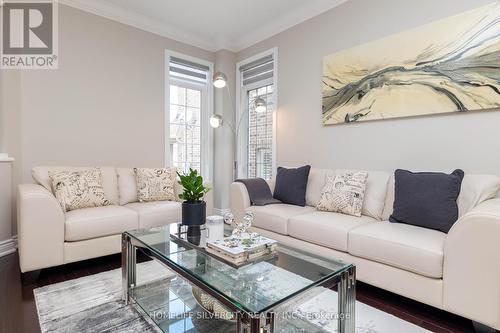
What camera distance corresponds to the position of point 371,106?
8.94 feet

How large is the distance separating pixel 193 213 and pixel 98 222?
0.96 meters

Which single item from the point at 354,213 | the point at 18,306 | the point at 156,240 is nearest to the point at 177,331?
the point at 156,240

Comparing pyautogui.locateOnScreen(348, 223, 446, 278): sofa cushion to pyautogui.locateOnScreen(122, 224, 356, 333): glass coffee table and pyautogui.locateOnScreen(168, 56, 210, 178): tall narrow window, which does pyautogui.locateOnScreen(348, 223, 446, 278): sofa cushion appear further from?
pyautogui.locateOnScreen(168, 56, 210, 178): tall narrow window

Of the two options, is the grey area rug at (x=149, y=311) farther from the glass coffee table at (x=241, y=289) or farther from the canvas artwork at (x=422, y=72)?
the canvas artwork at (x=422, y=72)

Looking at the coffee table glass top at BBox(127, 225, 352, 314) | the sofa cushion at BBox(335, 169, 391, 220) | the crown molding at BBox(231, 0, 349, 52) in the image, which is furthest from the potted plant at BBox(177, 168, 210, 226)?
the crown molding at BBox(231, 0, 349, 52)

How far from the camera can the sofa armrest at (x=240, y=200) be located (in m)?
2.90

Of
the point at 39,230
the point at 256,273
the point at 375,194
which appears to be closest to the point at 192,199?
the point at 256,273

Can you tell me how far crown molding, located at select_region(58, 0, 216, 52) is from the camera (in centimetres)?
318

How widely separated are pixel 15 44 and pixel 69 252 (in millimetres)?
2268

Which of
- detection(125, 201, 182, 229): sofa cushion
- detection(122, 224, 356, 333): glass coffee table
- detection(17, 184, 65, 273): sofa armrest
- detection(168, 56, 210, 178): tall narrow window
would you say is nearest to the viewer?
detection(122, 224, 356, 333): glass coffee table

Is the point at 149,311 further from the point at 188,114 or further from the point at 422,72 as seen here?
the point at 188,114

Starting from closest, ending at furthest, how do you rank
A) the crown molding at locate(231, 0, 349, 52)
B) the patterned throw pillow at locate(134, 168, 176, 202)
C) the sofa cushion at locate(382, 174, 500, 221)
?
the sofa cushion at locate(382, 174, 500, 221) < the patterned throw pillow at locate(134, 168, 176, 202) < the crown molding at locate(231, 0, 349, 52)

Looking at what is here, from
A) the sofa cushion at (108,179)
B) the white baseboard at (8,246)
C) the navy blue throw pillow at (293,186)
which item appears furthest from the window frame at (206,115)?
the white baseboard at (8,246)

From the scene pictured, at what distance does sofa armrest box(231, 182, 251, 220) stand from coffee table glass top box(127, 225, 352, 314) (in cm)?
122
